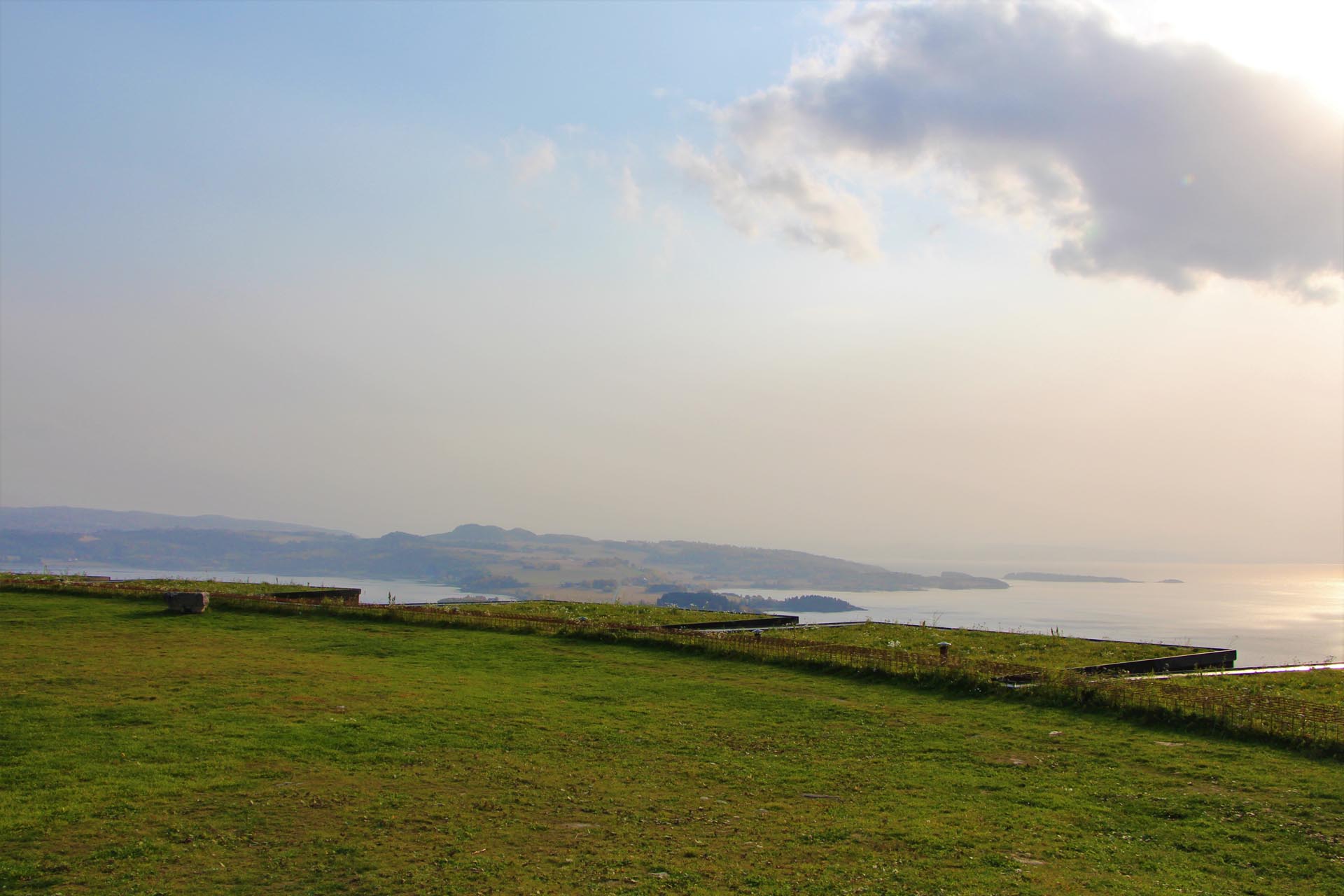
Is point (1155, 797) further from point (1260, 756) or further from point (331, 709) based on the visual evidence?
point (331, 709)

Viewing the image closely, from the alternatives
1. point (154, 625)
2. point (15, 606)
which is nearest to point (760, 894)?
point (154, 625)

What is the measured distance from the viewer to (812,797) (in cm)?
1438

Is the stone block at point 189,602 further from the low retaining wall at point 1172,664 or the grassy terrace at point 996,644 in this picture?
the low retaining wall at point 1172,664

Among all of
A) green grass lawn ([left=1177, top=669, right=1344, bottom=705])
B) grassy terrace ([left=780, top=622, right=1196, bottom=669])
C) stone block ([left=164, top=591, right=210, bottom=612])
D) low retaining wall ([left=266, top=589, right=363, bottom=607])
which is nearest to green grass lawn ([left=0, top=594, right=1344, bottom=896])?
green grass lawn ([left=1177, top=669, right=1344, bottom=705])

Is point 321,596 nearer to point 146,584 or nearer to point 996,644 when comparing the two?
point 146,584

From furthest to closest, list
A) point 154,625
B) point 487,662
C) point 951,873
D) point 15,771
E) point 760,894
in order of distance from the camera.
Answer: point 154,625
point 487,662
point 15,771
point 951,873
point 760,894

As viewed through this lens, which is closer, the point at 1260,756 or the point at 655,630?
the point at 1260,756

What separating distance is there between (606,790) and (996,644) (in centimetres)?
2526

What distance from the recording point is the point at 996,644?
35.3 m

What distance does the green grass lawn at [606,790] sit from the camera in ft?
36.0

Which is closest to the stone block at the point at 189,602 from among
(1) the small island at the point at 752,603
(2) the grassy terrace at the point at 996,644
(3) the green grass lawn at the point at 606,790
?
(3) the green grass lawn at the point at 606,790

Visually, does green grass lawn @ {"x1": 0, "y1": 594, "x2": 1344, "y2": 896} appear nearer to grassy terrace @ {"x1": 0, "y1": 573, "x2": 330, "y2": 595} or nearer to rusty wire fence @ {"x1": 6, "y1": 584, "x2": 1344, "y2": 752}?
rusty wire fence @ {"x1": 6, "y1": 584, "x2": 1344, "y2": 752}

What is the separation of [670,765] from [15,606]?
3059cm

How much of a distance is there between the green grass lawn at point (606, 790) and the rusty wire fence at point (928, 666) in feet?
2.80
